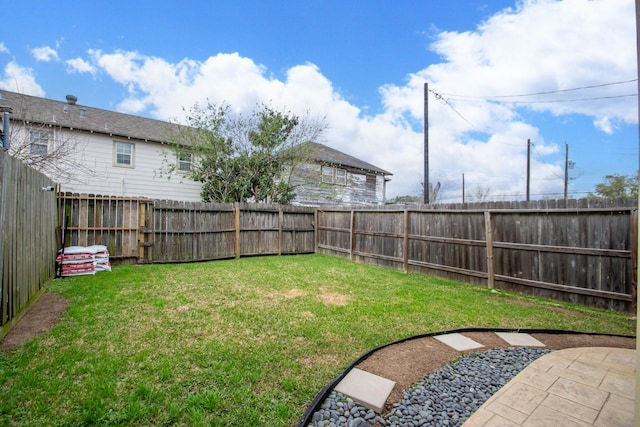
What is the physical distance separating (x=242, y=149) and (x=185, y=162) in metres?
2.66

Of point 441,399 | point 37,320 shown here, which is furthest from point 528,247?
point 37,320

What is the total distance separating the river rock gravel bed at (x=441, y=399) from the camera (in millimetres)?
1887

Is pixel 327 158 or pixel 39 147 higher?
pixel 327 158

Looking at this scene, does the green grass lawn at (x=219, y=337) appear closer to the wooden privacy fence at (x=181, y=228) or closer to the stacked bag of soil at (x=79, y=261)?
the stacked bag of soil at (x=79, y=261)

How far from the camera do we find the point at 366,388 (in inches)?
86.9

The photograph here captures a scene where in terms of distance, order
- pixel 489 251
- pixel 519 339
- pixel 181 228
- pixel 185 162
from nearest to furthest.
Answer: pixel 519 339
pixel 489 251
pixel 181 228
pixel 185 162

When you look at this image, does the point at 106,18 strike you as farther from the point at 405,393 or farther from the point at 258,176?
the point at 405,393

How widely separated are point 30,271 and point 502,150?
23.2 metres

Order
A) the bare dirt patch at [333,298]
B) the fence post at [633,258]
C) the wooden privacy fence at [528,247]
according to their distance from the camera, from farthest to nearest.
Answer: the bare dirt patch at [333,298], the wooden privacy fence at [528,247], the fence post at [633,258]

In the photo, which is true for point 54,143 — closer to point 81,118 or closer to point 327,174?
point 81,118

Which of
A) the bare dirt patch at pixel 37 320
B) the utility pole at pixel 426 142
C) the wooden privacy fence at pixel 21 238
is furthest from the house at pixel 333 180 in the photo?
the bare dirt patch at pixel 37 320

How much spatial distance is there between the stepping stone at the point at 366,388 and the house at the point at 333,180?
10781 mm

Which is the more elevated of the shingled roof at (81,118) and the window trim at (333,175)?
the shingled roof at (81,118)

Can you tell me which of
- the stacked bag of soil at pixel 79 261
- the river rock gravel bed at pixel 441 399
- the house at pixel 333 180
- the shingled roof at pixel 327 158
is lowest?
the river rock gravel bed at pixel 441 399
